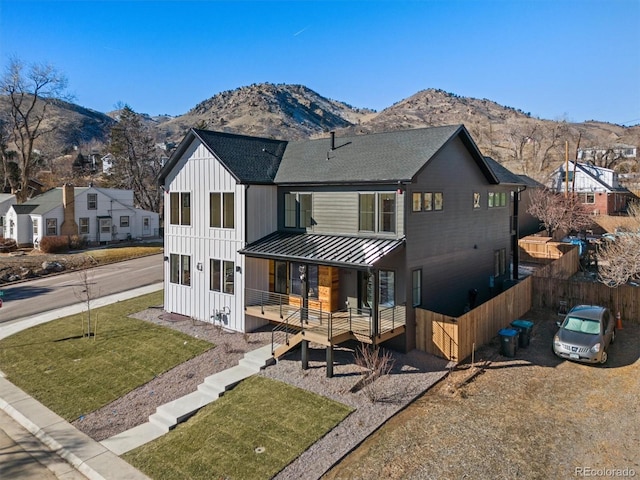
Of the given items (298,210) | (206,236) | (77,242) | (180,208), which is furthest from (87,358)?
(77,242)

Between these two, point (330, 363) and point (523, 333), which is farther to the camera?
point (523, 333)

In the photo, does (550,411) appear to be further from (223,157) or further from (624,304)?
(223,157)

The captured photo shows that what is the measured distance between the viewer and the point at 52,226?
41125mm

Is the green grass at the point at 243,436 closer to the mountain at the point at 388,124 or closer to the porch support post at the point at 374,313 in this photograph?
the porch support post at the point at 374,313

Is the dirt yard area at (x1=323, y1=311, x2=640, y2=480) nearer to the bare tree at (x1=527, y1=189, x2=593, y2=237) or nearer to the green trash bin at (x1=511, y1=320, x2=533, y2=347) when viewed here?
the green trash bin at (x1=511, y1=320, x2=533, y2=347)

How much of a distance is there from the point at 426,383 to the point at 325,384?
10.2 feet

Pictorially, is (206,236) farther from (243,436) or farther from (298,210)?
(243,436)

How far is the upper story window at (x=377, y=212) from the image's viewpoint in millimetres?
15906

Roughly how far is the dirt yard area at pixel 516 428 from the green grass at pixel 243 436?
1475 mm

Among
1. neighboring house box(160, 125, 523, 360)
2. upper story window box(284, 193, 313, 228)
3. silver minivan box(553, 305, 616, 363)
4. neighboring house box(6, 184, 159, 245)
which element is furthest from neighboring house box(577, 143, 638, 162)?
upper story window box(284, 193, 313, 228)

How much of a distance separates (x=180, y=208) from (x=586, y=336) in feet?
57.4

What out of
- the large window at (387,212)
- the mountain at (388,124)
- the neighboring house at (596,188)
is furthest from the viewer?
the mountain at (388,124)

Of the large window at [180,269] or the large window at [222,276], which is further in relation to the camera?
the large window at [180,269]

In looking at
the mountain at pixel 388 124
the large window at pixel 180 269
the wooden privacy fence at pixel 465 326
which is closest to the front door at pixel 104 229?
the large window at pixel 180 269
